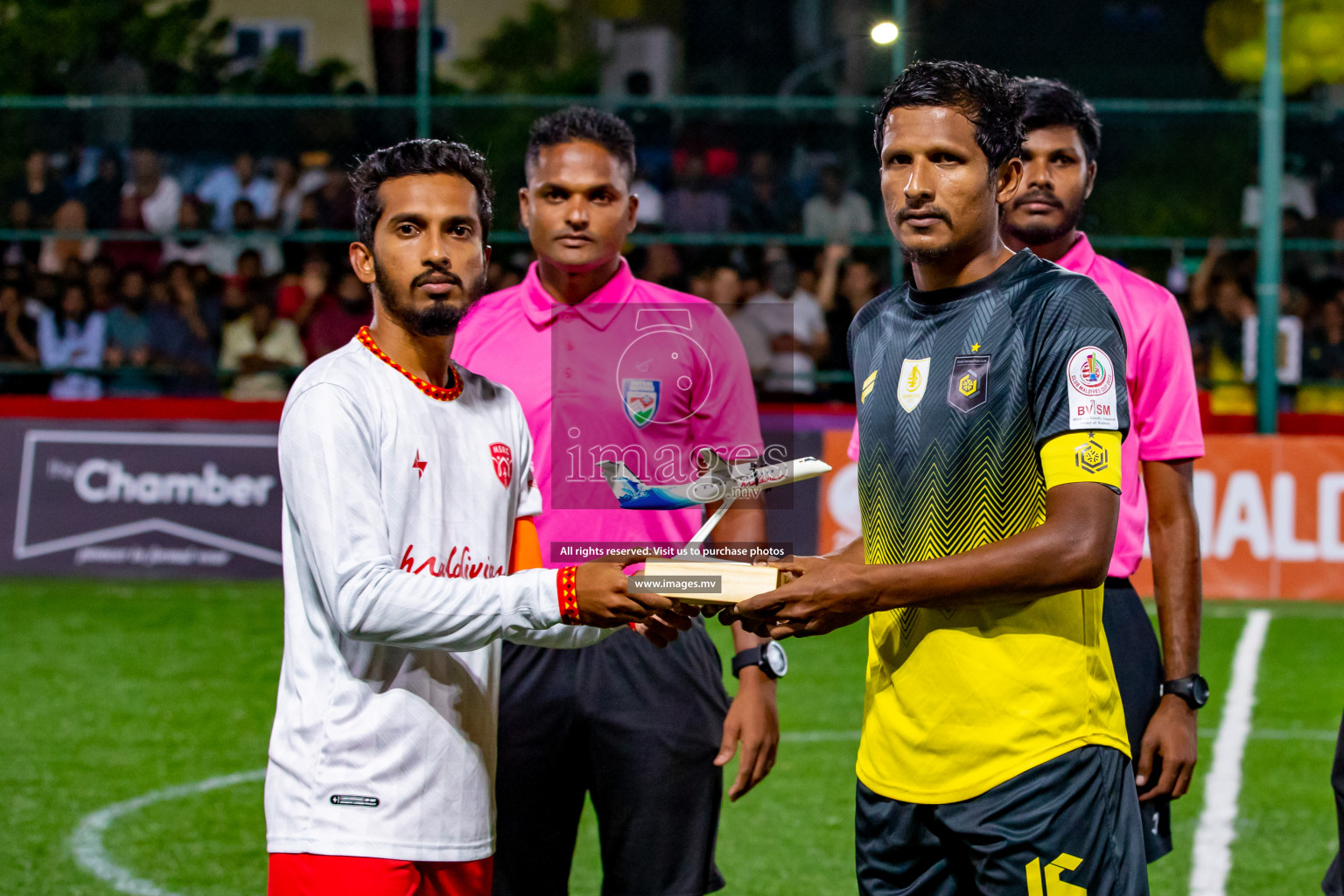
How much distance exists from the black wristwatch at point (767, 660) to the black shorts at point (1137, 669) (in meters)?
0.73

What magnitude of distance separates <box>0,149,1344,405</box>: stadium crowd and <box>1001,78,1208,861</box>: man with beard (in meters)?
7.06

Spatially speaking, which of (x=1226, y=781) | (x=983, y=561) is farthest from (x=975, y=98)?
(x=1226, y=781)

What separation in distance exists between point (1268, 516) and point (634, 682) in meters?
7.24

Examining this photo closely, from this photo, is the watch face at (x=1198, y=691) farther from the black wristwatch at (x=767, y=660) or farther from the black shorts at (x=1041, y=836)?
the black wristwatch at (x=767, y=660)

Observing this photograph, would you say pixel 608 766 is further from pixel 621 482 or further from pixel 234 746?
pixel 234 746

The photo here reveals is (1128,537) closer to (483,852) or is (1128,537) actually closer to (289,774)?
(483,852)

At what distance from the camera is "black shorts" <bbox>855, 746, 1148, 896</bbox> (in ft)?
8.14

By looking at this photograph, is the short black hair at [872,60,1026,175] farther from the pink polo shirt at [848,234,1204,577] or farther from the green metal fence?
the green metal fence

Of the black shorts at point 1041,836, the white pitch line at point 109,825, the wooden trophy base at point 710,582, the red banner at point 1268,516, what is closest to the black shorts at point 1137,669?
the black shorts at point 1041,836

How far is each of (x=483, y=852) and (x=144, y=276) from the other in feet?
34.6

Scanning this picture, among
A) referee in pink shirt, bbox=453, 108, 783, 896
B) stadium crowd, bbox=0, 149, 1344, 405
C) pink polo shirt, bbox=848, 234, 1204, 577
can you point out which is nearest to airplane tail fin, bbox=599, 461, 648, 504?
referee in pink shirt, bbox=453, 108, 783, 896

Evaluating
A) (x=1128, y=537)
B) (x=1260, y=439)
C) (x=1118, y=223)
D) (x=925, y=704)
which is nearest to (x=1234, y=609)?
(x=1260, y=439)

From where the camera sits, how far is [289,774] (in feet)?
8.55

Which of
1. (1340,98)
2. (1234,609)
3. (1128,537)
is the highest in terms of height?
(1340,98)
